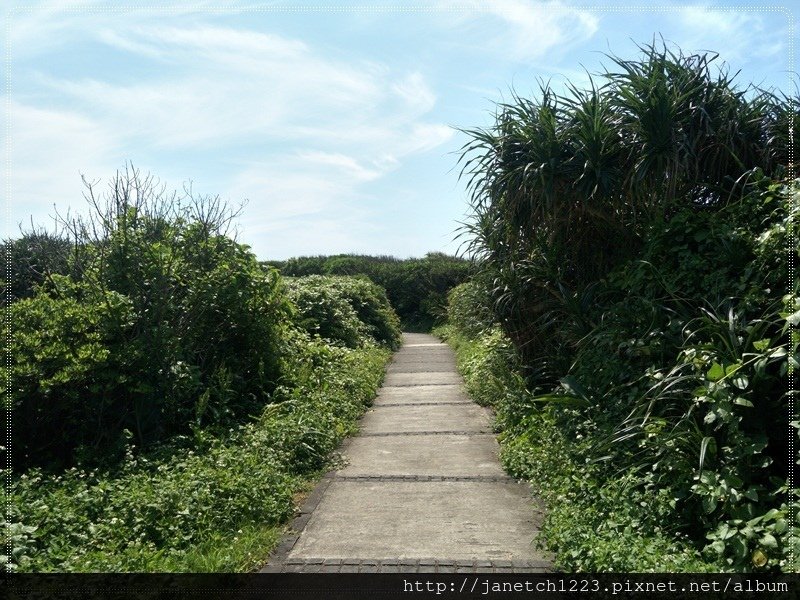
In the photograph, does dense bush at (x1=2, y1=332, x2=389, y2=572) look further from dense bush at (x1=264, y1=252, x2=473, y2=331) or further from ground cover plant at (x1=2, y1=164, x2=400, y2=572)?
dense bush at (x1=264, y1=252, x2=473, y2=331)

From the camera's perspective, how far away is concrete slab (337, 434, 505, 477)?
20.0ft

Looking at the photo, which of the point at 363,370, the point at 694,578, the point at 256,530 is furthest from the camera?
the point at 363,370

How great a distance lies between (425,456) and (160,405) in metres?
2.68

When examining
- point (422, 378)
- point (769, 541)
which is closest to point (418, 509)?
point (769, 541)

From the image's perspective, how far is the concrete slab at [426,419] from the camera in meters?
7.80

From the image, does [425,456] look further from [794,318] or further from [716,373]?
[794,318]

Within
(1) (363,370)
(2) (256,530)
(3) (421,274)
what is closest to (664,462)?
(2) (256,530)

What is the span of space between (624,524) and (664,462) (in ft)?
1.50

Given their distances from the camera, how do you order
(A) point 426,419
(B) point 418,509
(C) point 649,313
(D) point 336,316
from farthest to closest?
(D) point 336,316, (A) point 426,419, (C) point 649,313, (B) point 418,509

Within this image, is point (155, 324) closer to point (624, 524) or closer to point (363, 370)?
point (363, 370)

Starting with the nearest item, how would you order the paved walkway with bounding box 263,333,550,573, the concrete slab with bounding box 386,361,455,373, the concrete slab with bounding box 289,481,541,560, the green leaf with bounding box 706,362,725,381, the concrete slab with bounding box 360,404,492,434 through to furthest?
1. the green leaf with bounding box 706,362,725,381
2. the paved walkway with bounding box 263,333,550,573
3. the concrete slab with bounding box 289,481,541,560
4. the concrete slab with bounding box 360,404,492,434
5. the concrete slab with bounding box 386,361,455,373

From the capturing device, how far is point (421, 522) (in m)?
4.76

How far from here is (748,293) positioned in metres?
4.67

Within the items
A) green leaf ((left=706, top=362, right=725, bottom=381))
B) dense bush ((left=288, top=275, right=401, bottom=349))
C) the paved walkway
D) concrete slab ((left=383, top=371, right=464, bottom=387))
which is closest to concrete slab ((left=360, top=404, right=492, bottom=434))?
the paved walkway
